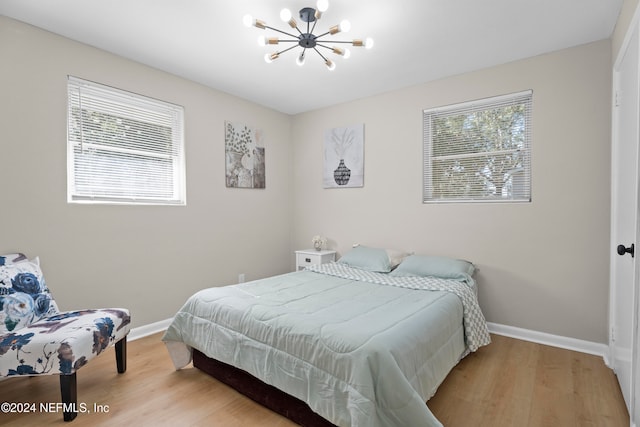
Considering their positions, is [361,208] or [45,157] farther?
[361,208]

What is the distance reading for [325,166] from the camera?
428 cm

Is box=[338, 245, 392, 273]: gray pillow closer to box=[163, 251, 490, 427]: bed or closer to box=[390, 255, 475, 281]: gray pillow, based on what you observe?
box=[390, 255, 475, 281]: gray pillow

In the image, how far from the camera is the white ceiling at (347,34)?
7.08 ft

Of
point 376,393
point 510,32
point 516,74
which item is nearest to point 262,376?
point 376,393

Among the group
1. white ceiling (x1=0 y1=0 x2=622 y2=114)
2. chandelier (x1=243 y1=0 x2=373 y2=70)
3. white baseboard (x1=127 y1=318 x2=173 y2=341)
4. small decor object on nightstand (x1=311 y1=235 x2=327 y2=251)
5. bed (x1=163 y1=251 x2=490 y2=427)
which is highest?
white ceiling (x1=0 y1=0 x2=622 y2=114)

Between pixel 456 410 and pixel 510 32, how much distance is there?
2.68m

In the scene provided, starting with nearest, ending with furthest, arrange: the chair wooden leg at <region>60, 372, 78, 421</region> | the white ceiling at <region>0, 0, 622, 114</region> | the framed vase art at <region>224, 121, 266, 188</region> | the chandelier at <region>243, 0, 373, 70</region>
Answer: the chair wooden leg at <region>60, 372, 78, 421</region>
the chandelier at <region>243, 0, 373, 70</region>
the white ceiling at <region>0, 0, 622, 114</region>
the framed vase art at <region>224, 121, 266, 188</region>

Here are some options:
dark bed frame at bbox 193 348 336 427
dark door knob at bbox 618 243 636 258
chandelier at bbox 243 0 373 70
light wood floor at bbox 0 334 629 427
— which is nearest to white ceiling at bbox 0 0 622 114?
chandelier at bbox 243 0 373 70

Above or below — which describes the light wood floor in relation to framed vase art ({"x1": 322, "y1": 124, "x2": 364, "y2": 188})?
below

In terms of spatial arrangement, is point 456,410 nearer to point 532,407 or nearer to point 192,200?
point 532,407

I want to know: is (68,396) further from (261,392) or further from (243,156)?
(243,156)

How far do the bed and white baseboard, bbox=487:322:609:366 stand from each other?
0.54 meters

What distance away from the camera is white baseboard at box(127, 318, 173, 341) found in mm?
2939

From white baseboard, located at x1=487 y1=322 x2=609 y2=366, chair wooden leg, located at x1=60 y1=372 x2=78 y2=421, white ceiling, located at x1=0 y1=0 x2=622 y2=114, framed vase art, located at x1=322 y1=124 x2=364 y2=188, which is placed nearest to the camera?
chair wooden leg, located at x1=60 y1=372 x2=78 y2=421
